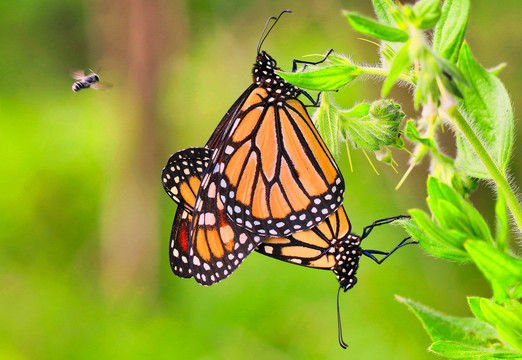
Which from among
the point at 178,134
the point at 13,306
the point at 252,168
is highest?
the point at 252,168

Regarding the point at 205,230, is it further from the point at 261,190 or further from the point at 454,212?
the point at 454,212

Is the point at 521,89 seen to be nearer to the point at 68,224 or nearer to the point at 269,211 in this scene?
the point at 269,211

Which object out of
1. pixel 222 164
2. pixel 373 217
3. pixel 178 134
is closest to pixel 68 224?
pixel 178 134

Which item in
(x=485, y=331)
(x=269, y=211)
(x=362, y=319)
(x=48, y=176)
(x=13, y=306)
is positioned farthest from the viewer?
(x=48, y=176)

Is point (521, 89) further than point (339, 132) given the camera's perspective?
Yes

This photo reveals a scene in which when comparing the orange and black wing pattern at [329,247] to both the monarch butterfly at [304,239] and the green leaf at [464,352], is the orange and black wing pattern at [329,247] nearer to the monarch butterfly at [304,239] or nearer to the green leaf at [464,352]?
the monarch butterfly at [304,239]

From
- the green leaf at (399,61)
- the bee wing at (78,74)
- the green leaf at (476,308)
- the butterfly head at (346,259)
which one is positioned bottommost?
the butterfly head at (346,259)

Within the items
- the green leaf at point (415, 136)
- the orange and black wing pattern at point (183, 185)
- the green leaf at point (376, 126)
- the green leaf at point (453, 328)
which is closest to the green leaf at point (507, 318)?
the green leaf at point (453, 328)

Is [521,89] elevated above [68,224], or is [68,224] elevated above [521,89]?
[521,89]
